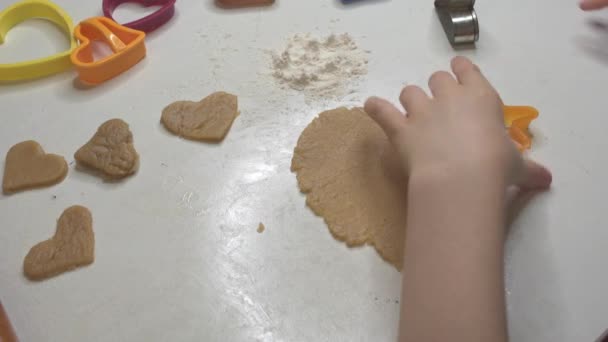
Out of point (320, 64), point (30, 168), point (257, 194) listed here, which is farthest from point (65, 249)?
point (320, 64)

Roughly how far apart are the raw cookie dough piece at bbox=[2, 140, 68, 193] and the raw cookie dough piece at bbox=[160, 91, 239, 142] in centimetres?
16

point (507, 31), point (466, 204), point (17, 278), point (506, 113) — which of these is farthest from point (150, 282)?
point (507, 31)

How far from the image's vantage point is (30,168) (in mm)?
669

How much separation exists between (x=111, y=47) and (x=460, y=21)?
0.57 metres

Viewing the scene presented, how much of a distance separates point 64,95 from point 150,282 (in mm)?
362

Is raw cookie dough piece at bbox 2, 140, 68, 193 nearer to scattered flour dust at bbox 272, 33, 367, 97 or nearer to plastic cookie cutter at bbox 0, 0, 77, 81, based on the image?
plastic cookie cutter at bbox 0, 0, 77, 81

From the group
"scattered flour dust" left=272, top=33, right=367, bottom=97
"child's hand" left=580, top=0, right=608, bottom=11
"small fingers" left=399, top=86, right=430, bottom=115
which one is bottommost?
"scattered flour dust" left=272, top=33, right=367, bottom=97

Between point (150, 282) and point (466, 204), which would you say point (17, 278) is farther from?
point (466, 204)

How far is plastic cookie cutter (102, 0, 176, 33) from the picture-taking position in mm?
823

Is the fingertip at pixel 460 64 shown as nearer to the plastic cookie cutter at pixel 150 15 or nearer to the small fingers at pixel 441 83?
the small fingers at pixel 441 83

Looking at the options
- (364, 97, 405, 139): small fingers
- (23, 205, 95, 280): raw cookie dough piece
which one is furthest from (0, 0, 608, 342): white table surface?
(364, 97, 405, 139): small fingers

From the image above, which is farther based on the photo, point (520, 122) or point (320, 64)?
point (320, 64)


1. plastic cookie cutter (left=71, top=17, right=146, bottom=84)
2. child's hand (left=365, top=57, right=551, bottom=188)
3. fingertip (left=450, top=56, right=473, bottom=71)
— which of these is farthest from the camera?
plastic cookie cutter (left=71, top=17, right=146, bottom=84)

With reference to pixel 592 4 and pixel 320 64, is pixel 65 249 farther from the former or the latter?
pixel 592 4
